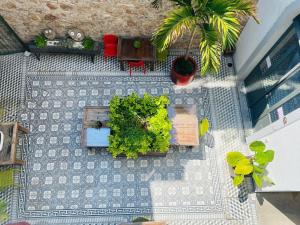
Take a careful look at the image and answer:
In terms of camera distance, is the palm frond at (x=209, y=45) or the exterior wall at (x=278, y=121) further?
the palm frond at (x=209, y=45)

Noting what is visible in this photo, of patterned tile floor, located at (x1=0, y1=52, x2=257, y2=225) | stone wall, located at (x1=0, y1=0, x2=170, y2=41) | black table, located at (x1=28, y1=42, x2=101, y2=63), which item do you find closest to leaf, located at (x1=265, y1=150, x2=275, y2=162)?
patterned tile floor, located at (x1=0, y1=52, x2=257, y2=225)

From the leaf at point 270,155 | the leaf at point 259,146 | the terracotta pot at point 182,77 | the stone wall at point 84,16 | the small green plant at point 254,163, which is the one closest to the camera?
the leaf at point 270,155

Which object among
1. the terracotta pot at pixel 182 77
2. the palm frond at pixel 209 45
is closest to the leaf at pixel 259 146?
the palm frond at pixel 209 45

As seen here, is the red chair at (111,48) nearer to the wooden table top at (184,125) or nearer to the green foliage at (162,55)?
the green foliage at (162,55)

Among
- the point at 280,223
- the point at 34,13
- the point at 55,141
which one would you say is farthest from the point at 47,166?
the point at 280,223

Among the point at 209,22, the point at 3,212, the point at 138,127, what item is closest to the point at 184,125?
the point at 138,127

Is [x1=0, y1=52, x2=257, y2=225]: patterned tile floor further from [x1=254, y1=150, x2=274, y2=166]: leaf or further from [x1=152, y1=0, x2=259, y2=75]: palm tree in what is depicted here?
[x1=152, y1=0, x2=259, y2=75]: palm tree

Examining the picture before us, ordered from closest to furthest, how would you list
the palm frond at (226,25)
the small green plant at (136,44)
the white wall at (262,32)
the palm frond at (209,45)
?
the palm frond at (226,25)
the white wall at (262,32)
the palm frond at (209,45)
the small green plant at (136,44)

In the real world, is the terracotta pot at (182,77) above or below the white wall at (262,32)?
below

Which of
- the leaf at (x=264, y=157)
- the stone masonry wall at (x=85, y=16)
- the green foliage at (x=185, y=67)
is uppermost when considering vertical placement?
the stone masonry wall at (x=85, y=16)
